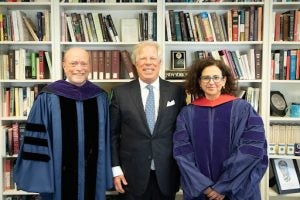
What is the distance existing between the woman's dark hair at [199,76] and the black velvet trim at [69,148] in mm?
791

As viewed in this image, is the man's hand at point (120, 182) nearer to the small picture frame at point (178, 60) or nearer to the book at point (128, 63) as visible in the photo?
the book at point (128, 63)

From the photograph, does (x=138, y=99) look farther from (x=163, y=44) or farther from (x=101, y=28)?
(x=101, y=28)

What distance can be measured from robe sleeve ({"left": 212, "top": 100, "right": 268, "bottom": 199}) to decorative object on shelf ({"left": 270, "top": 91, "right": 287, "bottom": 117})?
0.99 metres

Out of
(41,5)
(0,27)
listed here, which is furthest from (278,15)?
(0,27)

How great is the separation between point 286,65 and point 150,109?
57.3 inches

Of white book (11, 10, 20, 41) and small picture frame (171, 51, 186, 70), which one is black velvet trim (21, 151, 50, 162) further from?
small picture frame (171, 51, 186, 70)

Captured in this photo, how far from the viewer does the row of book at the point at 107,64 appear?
2717 millimetres

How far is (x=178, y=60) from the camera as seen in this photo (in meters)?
2.81

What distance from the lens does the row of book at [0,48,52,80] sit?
8.86 ft

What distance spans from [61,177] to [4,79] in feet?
3.95

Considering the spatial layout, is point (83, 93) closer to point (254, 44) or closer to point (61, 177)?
point (61, 177)

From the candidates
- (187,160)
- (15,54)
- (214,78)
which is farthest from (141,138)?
(15,54)

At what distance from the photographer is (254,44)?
9.12 ft

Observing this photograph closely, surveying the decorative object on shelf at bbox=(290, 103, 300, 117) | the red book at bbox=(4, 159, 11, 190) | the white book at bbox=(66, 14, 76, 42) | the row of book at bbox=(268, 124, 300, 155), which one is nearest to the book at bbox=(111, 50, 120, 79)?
the white book at bbox=(66, 14, 76, 42)
